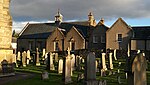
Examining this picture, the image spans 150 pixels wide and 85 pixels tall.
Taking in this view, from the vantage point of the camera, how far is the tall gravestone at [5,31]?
20.1 metres

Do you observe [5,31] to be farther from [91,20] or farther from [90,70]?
[91,20]

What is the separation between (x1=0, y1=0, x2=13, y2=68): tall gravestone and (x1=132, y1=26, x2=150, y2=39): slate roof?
31.5 metres

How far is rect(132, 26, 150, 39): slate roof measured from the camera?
46981mm

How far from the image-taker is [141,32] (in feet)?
158

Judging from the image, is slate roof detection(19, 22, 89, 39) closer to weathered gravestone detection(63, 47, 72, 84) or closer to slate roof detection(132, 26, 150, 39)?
slate roof detection(132, 26, 150, 39)

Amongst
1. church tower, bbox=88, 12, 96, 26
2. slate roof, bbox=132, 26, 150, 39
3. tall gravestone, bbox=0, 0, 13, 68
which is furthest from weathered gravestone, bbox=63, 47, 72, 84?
church tower, bbox=88, 12, 96, 26

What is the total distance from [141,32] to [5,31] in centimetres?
3336

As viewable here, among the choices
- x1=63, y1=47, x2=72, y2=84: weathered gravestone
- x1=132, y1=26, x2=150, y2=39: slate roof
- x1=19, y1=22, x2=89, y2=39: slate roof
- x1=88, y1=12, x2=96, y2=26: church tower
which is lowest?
x1=63, y1=47, x2=72, y2=84: weathered gravestone

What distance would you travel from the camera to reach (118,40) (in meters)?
50.4

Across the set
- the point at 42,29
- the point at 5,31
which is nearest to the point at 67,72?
the point at 5,31

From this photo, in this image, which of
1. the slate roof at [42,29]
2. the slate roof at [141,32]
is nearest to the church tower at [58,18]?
the slate roof at [42,29]

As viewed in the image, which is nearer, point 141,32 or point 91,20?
point 141,32

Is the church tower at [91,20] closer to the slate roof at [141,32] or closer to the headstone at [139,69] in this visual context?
the slate roof at [141,32]

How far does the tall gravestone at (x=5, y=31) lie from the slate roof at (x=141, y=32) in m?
31.5
